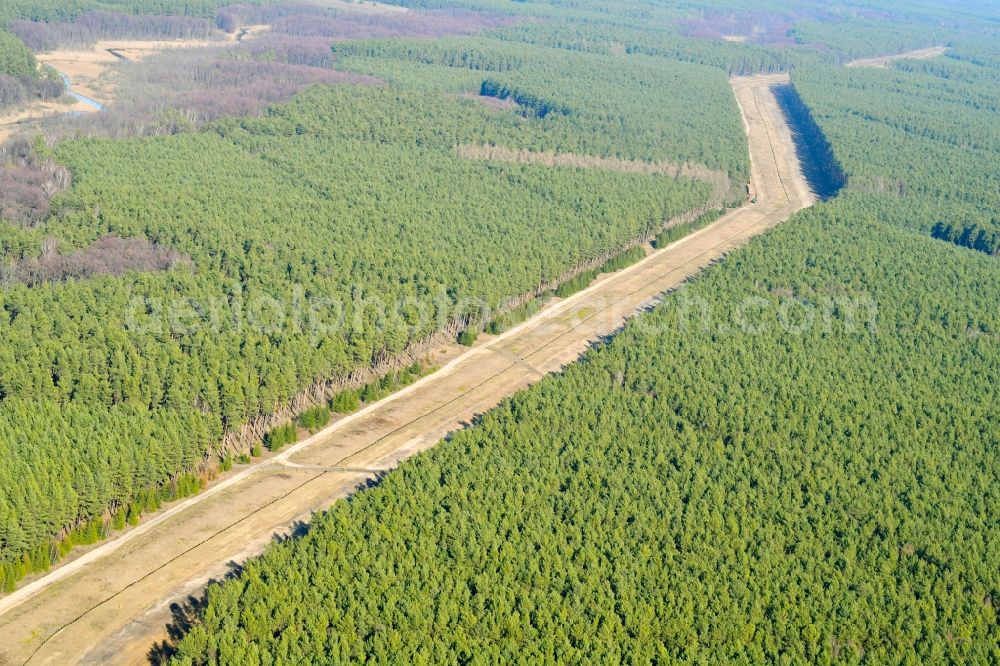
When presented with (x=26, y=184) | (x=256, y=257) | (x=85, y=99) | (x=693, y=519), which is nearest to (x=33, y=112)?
(x=85, y=99)

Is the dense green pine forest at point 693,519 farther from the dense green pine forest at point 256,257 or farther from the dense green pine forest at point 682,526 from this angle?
the dense green pine forest at point 256,257

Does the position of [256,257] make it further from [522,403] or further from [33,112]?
[33,112]

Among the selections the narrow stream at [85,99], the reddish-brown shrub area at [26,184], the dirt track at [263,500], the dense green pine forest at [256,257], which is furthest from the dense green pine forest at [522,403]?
the narrow stream at [85,99]

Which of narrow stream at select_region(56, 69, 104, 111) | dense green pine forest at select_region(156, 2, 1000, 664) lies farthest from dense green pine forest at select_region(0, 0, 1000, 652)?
narrow stream at select_region(56, 69, 104, 111)

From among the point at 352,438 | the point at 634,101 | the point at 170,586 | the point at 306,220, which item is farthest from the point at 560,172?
the point at 170,586

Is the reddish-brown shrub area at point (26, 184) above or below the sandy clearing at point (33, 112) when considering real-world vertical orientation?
above

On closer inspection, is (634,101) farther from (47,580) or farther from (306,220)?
(47,580)

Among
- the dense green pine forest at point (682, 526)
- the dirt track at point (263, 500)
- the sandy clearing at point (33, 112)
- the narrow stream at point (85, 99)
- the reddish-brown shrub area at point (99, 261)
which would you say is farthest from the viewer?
the narrow stream at point (85, 99)
